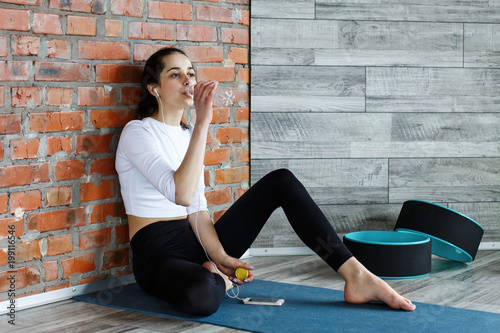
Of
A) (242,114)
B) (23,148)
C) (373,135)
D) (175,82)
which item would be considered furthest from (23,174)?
(373,135)

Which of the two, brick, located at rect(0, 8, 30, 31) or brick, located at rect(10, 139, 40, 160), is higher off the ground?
brick, located at rect(0, 8, 30, 31)

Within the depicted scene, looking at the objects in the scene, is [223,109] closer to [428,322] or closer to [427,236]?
[427,236]

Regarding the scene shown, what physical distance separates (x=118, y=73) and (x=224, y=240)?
30.1 inches

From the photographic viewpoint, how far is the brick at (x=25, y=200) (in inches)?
83.5

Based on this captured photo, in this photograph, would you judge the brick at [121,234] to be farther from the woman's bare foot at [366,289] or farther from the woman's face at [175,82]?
the woman's bare foot at [366,289]

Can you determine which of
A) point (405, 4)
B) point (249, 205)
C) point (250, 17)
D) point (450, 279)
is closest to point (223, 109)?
point (250, 17)

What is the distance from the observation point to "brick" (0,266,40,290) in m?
2.11

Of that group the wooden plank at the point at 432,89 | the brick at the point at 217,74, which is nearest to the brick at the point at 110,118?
the brick at the point at 217,74

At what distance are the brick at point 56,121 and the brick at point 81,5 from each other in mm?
373

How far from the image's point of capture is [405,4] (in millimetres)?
3049

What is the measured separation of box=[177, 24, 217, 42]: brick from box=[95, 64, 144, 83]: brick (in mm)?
278

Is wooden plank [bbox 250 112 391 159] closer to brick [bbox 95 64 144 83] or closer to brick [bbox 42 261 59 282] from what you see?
brick [bbox 95 64 144 83]

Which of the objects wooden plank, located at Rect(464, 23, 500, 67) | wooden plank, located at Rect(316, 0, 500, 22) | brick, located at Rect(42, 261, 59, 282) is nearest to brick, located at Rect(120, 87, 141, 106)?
brick, located at Rect(42, 261, 59, 282)

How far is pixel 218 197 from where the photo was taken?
291 cm
